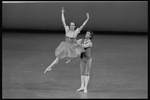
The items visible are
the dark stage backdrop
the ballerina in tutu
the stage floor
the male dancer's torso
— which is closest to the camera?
the ballerina in tutu

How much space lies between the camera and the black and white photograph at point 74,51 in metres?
6.00

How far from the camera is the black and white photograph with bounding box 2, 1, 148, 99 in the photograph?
600 centimetres

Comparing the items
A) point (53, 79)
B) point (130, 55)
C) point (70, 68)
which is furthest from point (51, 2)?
point (53, 79)

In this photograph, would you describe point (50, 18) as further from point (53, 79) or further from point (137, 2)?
point (53, 79)

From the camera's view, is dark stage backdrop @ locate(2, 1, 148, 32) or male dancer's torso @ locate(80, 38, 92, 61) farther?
dark stage backdrop @ locate(2, 1, 148, 32)

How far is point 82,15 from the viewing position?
12961 mm

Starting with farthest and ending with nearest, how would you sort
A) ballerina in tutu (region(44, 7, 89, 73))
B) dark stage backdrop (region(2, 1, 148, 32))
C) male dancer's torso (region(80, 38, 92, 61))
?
1. dark stage backdrop (region(2, 1, 148, 32))
2. male dancer's torso (region(80, 38, 92, 61))
3. ballerina in tutu (region(44, 7, 89, 73))

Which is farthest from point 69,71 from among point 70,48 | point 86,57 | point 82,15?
point 82,15

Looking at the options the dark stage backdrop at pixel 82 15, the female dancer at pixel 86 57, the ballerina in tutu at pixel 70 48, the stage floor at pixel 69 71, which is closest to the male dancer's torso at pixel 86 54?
the female dancer at pixel 86 57

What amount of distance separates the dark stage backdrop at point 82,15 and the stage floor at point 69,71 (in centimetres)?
147

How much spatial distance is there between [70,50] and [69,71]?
5.98 feet

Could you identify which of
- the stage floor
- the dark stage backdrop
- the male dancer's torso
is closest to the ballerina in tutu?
the male dancer's torso

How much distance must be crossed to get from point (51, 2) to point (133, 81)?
6696 millimetres

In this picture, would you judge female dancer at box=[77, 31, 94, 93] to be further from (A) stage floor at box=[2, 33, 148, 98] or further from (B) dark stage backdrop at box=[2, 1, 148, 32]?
(B) dark stage backdrop at box=[2, 1, 148, 32]
